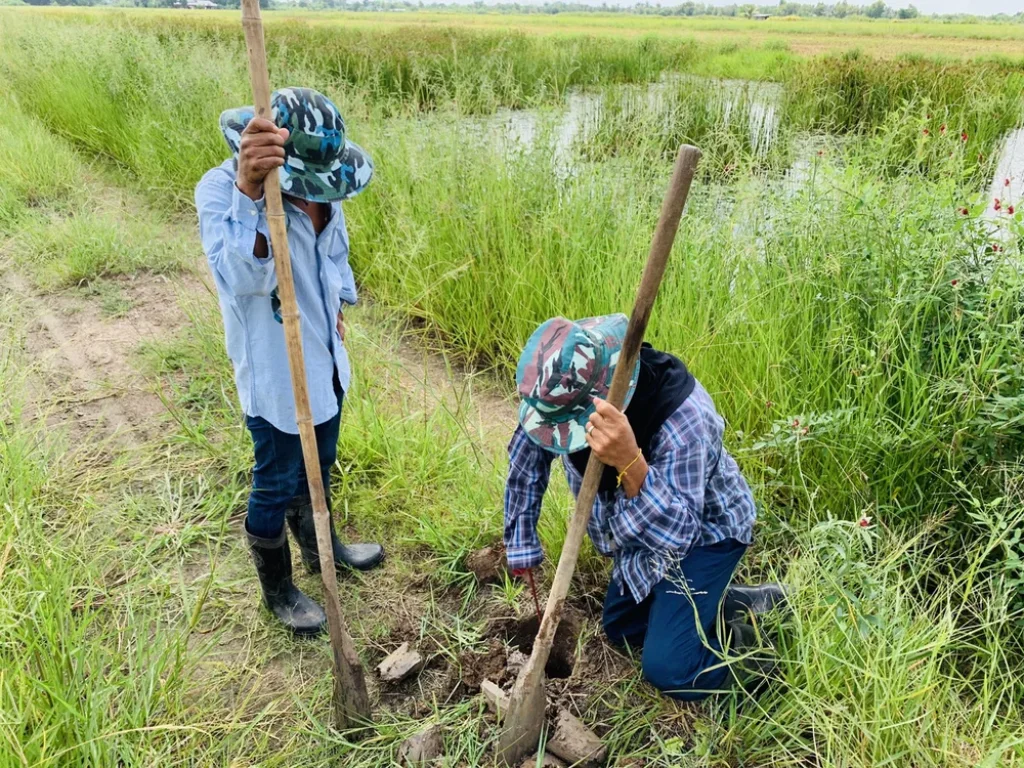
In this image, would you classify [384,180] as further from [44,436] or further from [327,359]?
[327,359]

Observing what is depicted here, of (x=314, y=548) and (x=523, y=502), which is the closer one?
(x=523, y=502)

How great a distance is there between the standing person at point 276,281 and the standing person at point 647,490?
567 millimetres

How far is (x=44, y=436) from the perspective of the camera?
275cm

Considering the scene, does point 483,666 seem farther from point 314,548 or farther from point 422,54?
point 422,54

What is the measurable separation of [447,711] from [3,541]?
1285 millimetres

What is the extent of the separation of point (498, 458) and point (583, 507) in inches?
45.4

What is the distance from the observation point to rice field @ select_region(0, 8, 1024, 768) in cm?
158

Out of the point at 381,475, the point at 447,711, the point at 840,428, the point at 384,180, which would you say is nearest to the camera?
the point at 447,711

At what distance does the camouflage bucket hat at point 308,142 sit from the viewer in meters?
1.50

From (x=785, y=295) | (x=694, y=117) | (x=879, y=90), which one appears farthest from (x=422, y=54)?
(x=785, y=295)

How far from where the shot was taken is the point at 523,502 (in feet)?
5.79

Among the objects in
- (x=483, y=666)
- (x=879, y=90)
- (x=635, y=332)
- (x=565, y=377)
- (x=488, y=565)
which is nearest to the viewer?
(x=635, y=332)

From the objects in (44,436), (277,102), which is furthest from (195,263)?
(277,102)

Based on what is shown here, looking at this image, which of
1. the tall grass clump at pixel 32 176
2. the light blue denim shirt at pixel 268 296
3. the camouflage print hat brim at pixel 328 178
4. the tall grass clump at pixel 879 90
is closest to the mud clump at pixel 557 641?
the light blue denim shirt at pixel 268 296
